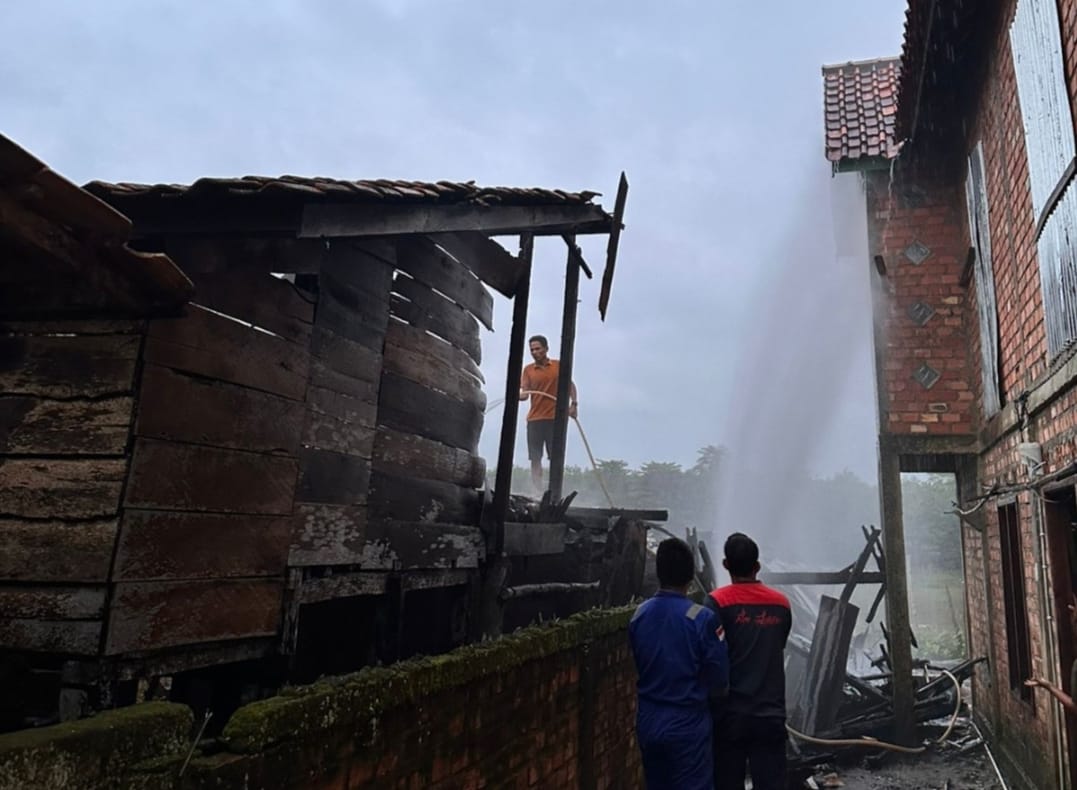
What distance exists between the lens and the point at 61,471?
107 inches

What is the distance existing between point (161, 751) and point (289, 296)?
2.02m

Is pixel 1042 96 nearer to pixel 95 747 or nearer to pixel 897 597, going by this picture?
pixel 897 597

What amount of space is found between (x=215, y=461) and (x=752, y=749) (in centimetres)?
321

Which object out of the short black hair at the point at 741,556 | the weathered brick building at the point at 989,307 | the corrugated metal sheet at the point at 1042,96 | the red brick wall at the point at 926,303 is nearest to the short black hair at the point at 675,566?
the short black hair at the point at 741,556

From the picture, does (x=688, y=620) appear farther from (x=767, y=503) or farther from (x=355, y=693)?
(x=767, y=503)

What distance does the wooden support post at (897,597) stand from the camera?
8500mm

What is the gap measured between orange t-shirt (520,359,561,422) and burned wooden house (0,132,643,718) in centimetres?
439

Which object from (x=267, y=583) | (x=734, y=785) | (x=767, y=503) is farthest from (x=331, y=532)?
(x=767, y=503)

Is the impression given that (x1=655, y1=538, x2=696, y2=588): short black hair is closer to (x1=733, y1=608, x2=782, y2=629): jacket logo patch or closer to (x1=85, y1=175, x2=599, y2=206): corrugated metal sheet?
(x1=733, y1=608, x2=782, y2=629): jacket logo patch

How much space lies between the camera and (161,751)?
209cm

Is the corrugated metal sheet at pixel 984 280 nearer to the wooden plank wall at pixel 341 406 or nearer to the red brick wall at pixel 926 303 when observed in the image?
the red brick wall at pixel 926 303

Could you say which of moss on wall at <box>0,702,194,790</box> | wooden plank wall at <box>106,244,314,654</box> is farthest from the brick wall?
moss on wall at <box>0,702,194,790</box>

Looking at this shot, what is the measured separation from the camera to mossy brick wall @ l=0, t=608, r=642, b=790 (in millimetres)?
2258

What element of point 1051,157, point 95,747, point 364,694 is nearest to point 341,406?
point 364,694
